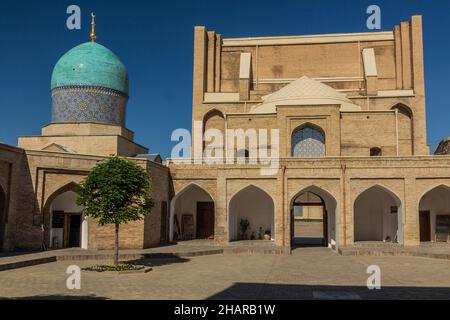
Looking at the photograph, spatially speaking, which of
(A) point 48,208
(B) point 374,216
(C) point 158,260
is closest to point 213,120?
(B) point 374,216

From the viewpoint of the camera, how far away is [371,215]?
22609 mm

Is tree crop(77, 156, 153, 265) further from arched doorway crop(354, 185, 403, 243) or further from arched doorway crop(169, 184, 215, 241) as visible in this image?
arched doorway crop(354, 185, 403, 243)

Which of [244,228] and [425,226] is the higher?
[425,226]

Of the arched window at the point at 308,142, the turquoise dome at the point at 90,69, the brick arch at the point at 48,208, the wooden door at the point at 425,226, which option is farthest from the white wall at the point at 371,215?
the brick arch at the point at 48,208

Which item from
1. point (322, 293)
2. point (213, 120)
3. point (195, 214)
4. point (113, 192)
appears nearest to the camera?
point (322, 293)

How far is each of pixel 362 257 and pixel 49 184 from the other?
11.2 m

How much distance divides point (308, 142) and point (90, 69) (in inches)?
439

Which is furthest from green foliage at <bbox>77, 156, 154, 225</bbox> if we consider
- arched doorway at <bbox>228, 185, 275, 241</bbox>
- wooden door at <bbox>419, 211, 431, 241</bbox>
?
wooden door at <bbox>419, 211, 431, 241</bbox>

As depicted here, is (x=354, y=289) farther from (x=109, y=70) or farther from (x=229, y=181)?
(x=109, y=70)

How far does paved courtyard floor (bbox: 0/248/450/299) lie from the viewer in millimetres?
9188

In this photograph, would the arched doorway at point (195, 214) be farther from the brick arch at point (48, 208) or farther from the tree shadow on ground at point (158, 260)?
the brick arch at point (48, 208)

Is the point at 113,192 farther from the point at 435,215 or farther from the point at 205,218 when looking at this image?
the point at 435,215

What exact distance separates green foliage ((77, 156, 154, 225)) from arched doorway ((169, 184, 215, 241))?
32.7 ft
